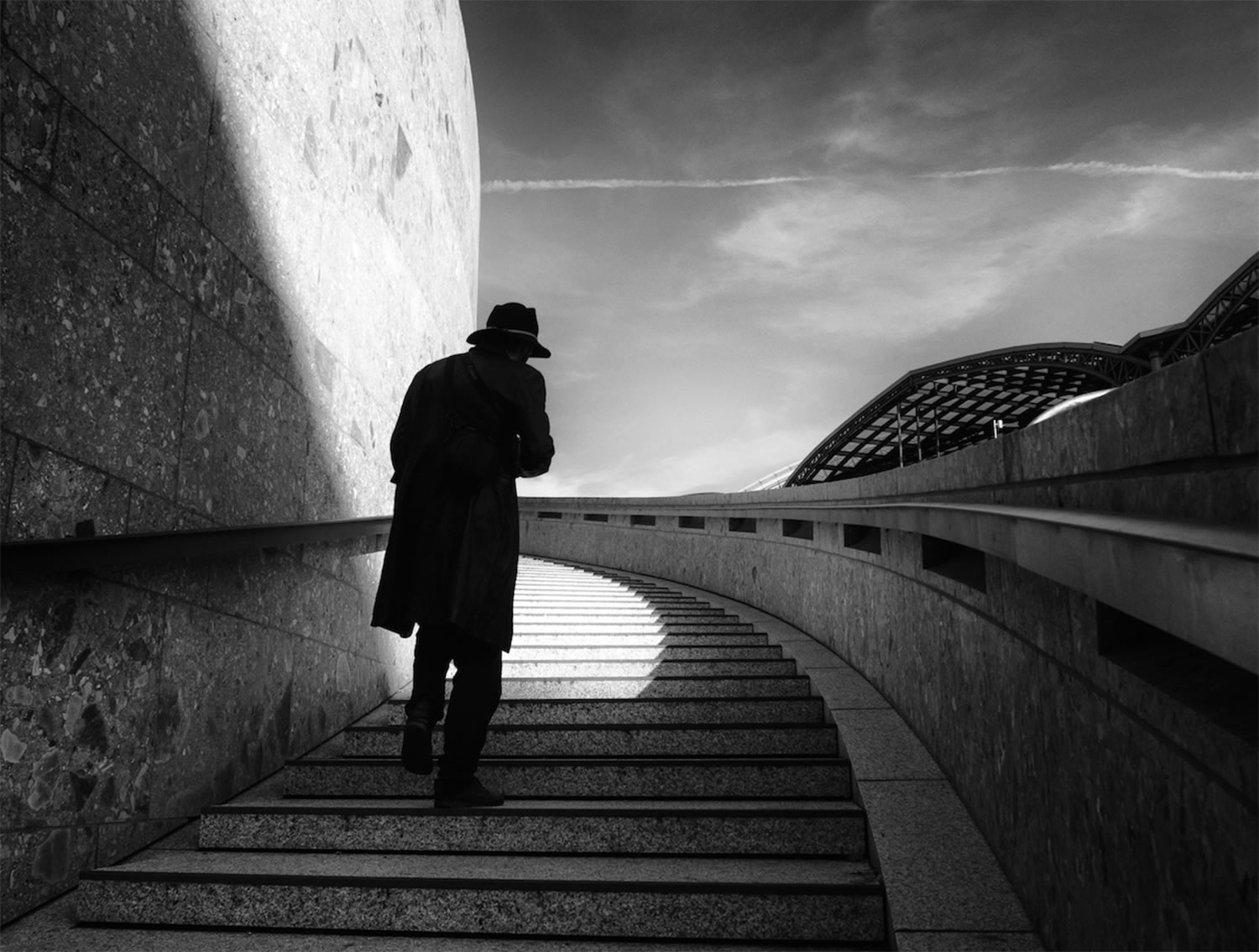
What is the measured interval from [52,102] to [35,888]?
2.08m

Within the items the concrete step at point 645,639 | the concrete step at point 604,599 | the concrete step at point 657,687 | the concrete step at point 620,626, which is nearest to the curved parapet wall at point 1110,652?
the concrete step at point 657,687

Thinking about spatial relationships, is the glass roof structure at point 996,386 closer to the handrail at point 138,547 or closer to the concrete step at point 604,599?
the concrete step at point 604,599

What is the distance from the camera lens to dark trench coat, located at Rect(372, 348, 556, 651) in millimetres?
3070

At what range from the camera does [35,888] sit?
7.60ft

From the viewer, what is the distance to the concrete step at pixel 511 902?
7.45 ft

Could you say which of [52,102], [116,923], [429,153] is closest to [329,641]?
[116,923]

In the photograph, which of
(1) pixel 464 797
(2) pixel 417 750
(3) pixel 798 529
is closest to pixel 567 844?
(1) pixel 464 797

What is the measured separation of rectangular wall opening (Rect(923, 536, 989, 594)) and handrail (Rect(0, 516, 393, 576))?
228 centimetres

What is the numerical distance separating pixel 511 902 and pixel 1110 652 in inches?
62.9

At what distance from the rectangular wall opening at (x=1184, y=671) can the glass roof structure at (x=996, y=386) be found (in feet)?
62.6

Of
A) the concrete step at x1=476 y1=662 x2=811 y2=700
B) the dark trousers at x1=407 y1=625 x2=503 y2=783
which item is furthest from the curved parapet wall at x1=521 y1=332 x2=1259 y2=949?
the dark trousers at x1=407 y1=625 x2=503 y2=783

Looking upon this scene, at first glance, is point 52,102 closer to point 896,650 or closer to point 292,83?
point 292,83

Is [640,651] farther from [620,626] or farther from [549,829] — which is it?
[549,829]

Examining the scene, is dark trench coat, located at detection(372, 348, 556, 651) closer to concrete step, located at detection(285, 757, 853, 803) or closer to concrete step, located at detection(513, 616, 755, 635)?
concrete step, located at detection(285, 757, 853, 803)
